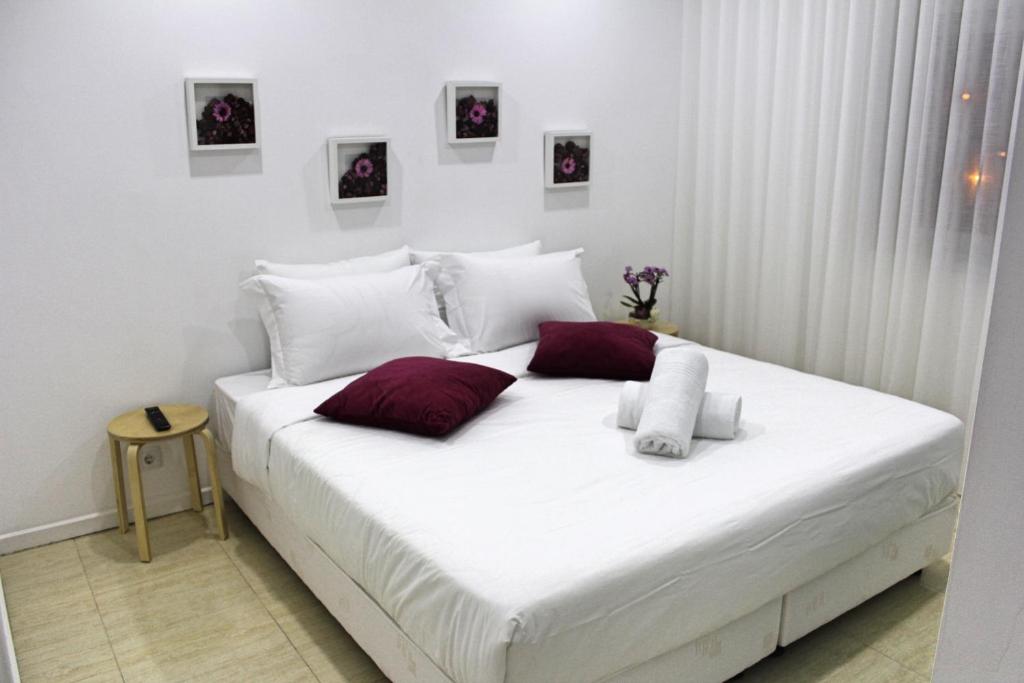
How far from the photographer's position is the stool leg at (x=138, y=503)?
2826 mm

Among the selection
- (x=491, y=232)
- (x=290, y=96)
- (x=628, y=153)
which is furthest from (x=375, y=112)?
(x=628, y=153)

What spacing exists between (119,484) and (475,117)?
2067 millimetres

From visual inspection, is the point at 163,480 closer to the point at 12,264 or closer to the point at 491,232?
the point at 12,264

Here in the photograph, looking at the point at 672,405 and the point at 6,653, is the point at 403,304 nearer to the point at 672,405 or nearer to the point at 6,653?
the point at 672,405

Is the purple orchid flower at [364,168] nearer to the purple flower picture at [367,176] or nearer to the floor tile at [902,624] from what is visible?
the purple flower picture at [367,176]

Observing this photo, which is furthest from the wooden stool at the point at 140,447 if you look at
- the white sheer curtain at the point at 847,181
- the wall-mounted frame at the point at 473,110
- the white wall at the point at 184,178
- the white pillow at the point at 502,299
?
the white sheer curtain at the point at 847,181

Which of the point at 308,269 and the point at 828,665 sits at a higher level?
the point at 308,269

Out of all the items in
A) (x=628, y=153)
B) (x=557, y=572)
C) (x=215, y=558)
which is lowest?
(x=215, y=558)

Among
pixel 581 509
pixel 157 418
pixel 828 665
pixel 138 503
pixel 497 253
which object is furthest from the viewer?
pixel 497 253

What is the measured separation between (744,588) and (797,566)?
0.70 feet

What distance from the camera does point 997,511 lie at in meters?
0.50

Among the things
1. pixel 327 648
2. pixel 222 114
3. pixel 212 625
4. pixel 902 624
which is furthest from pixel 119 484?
pixel 902 624

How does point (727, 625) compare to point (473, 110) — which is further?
point (473, 110)

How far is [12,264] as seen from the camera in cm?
282
